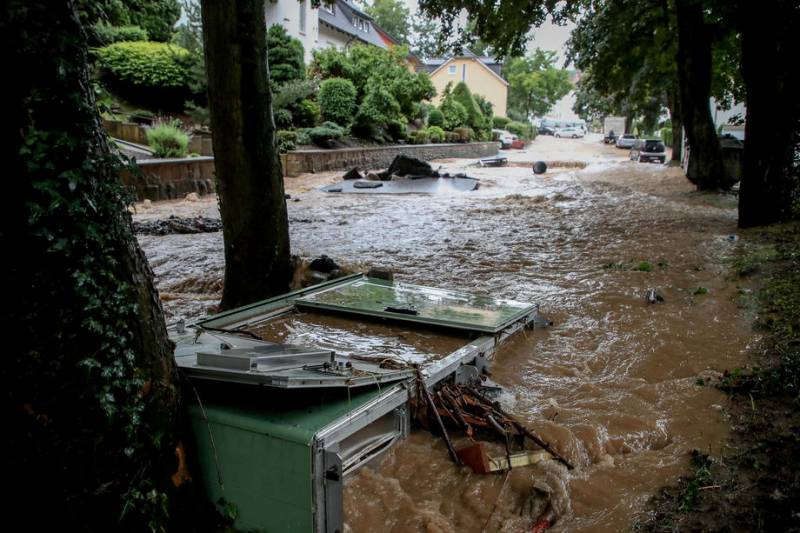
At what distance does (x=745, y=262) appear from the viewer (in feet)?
25.6

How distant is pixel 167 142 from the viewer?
16031 millimetres

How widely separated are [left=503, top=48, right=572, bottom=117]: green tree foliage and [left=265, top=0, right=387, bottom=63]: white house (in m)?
21.5

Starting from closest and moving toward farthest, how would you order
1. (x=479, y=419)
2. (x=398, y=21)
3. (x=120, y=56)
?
(x=479, y=419) < (x=120, y=56) < (x=398, y=21)


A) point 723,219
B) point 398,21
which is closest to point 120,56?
point 723,219

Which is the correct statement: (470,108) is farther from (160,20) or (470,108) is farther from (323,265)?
(323,265)

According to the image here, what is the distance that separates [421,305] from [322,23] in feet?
121

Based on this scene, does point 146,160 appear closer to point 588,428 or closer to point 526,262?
point 526,262

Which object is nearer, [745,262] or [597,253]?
[745,262]

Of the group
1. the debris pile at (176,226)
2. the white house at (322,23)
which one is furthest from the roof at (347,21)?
the debris pile at (176,226)

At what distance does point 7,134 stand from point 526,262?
746 centimetres

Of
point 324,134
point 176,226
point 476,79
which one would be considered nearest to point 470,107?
point 324,134

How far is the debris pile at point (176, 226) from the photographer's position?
1115 cm

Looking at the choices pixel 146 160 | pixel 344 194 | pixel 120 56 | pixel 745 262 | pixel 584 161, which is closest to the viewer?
pixel 745 262

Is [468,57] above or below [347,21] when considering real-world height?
below
